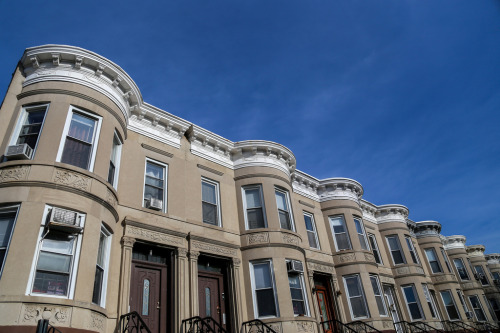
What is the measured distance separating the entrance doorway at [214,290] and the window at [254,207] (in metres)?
1.83

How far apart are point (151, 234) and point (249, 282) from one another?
3.67 metres

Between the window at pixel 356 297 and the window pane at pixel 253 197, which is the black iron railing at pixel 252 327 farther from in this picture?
the window at pixel 356 297

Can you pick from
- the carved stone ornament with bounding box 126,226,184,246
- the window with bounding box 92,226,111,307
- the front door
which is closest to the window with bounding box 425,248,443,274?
the front door

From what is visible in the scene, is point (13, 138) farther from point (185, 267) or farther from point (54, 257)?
point (185, 267)

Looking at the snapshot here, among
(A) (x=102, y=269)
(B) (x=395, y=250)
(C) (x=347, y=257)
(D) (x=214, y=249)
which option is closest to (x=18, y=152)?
(A) (x=102, y=269)

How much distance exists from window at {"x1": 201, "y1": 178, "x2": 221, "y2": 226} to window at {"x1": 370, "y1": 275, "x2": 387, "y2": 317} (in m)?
8.60

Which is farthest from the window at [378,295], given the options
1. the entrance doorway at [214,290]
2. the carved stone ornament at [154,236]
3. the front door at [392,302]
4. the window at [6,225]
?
the window at [6,225]

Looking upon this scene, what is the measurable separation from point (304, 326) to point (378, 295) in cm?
646

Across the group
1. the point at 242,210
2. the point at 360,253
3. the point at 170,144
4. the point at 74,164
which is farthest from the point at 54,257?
the point at 360,253

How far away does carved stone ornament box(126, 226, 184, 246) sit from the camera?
9.13 meters

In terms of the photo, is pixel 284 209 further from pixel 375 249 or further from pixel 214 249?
pixel 375 249

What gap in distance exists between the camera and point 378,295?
15.8 m

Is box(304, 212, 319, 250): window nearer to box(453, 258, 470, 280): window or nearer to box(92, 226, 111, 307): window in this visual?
box(92, 226, 111, 307): window

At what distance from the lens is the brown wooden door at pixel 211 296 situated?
10.2m
